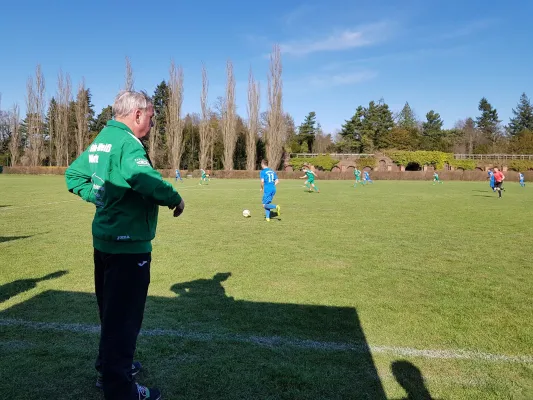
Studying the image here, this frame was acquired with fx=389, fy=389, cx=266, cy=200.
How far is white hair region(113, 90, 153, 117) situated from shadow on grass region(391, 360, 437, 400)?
2.94 m

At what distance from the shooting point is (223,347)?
3814 millimetres

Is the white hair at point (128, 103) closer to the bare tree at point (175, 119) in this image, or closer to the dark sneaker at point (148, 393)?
the dark sneaker at point (148, 393)

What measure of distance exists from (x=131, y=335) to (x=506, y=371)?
10.4 ft

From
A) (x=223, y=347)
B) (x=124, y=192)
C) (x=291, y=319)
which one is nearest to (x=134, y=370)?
(x=223, y=347)

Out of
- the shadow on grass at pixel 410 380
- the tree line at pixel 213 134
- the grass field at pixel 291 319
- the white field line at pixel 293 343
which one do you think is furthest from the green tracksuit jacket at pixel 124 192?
the tree line at pixel 213 134

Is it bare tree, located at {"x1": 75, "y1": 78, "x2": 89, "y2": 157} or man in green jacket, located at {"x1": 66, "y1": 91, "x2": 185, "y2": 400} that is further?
bare tree, located at {"x1": 75, "y1": 78, "x2": 89, "y2": 157}

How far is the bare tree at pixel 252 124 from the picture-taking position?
6378 centimetres

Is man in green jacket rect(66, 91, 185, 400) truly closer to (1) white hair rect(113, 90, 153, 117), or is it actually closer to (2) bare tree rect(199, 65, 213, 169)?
(1) white hair rect(113, 90, 153, 117)

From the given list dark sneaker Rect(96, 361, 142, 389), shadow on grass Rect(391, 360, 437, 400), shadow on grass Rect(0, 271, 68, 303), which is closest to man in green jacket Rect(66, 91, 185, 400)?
dark sneaker Rect(96, 361, 142, 389)

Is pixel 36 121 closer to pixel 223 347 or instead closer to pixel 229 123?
pixel 229 123

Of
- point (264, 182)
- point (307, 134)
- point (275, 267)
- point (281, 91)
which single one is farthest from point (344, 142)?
point (275, 267)

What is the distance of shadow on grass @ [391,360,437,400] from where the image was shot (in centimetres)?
304

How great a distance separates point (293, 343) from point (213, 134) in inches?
2586

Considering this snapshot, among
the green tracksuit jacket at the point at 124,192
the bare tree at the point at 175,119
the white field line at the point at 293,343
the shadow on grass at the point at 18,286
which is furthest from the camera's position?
the bare tree at the point at 175,119
